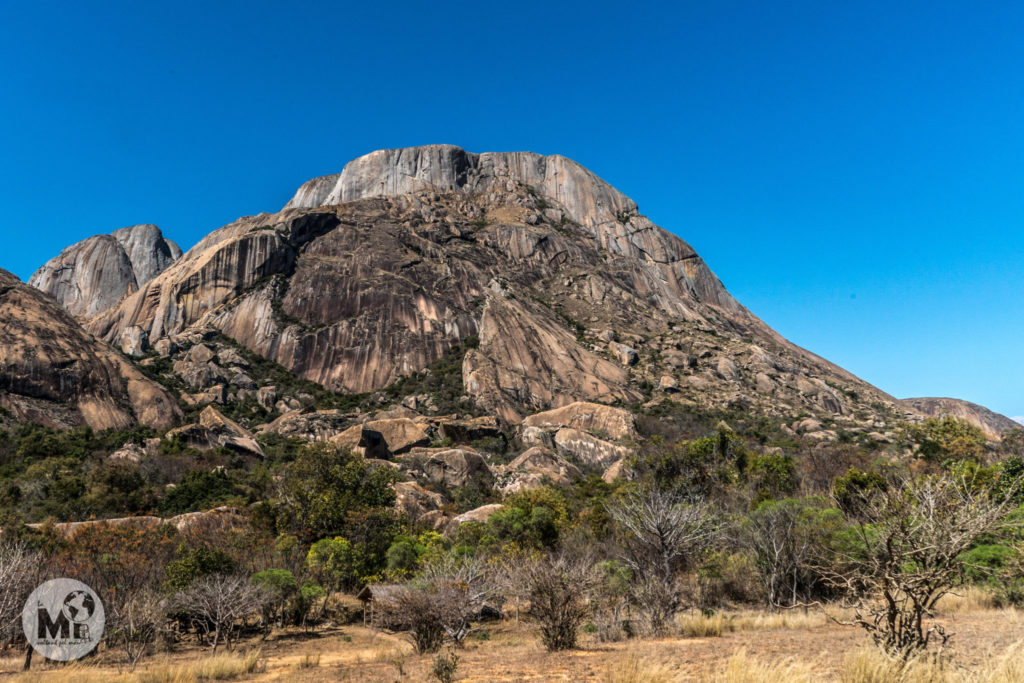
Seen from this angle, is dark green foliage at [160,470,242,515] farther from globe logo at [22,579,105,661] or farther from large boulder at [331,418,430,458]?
globe logo at [22,579,105,661]

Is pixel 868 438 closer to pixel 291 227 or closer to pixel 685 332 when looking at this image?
pixel 685 332

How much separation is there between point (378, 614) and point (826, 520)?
19.1m

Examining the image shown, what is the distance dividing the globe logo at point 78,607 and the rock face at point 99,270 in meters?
147

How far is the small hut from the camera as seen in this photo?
66.0 feet

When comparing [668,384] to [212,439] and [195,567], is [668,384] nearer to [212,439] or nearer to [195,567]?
[212,439]

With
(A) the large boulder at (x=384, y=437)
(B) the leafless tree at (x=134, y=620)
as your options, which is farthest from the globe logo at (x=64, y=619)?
(A) the large boulder at (x=384, y=437)

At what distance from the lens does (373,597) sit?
23469 millimetres

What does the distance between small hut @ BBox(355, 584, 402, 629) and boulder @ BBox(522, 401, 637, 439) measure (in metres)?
46.2

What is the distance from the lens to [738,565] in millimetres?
23016

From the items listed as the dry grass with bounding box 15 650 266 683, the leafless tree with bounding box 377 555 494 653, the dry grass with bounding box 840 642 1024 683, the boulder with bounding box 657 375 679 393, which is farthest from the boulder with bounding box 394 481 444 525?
the boulder with bounding box 657 375 679 393

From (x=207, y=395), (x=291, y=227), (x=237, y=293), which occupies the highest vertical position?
(x=291, y=227)

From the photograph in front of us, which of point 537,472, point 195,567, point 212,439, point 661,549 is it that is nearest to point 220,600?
point 195,567

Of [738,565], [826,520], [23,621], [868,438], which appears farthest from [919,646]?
[868,438]

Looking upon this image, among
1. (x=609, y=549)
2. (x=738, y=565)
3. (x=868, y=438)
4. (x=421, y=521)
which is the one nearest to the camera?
(x=738, y=565)
